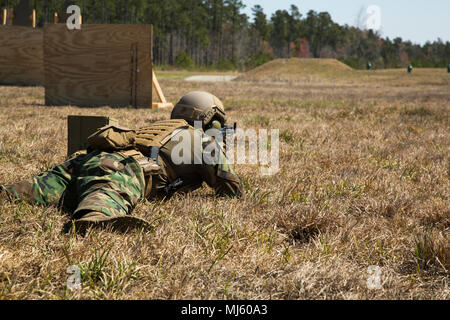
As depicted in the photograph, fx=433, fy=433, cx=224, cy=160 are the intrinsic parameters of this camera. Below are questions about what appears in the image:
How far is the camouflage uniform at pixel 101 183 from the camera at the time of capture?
8.69ft

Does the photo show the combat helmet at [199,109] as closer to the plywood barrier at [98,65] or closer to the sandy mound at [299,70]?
the plywood barrier at [98,65]

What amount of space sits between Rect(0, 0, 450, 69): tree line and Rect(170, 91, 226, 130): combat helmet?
2117 inches

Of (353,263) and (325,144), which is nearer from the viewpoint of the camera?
(353,263)

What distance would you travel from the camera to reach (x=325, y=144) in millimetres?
5969

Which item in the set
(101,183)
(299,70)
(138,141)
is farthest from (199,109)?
(299,70)

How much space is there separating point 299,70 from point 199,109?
3645 centimetres

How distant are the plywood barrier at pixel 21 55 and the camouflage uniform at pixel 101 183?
1393 centimetres

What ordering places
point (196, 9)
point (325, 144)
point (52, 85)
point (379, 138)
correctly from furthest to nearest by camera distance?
1. point (196, 9)
2. point (52, 85)
3. point (379, 138)
4. point (325, 144)

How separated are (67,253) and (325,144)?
4.47 m

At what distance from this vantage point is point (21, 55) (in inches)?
607

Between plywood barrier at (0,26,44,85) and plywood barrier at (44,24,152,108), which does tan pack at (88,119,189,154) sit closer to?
plywood barrier at (44,24,152,108)

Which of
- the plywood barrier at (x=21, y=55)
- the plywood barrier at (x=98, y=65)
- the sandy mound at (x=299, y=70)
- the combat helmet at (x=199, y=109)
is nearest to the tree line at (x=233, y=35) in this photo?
the sandy mound at (x=299, y=70)

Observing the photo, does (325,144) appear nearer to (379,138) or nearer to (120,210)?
(379,138)
